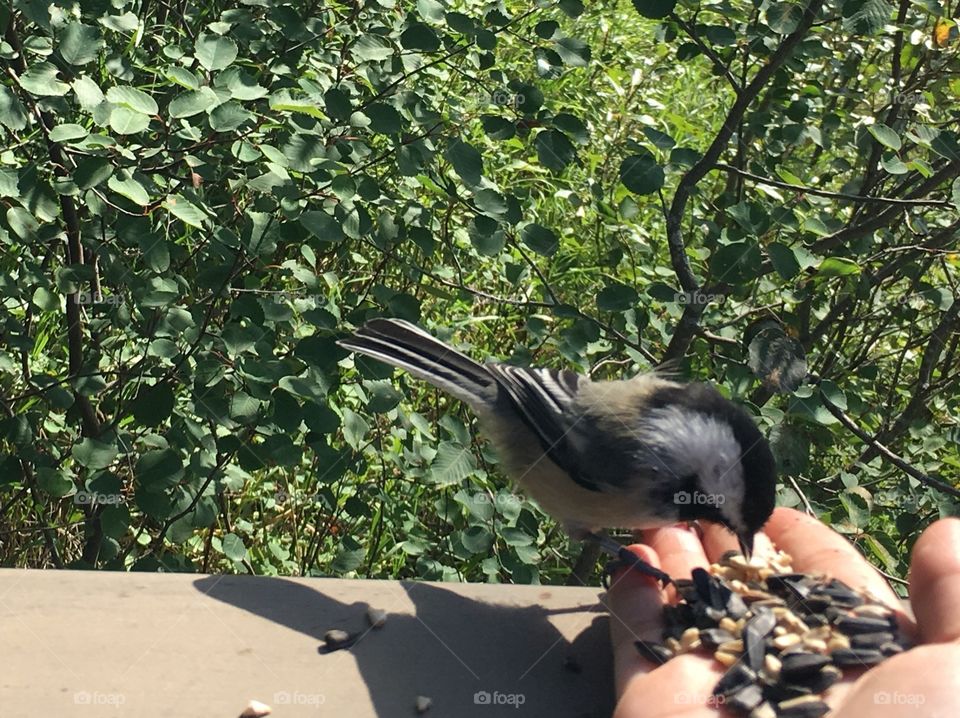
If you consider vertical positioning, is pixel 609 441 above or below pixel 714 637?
below

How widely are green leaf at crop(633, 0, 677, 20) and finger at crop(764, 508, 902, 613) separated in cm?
116

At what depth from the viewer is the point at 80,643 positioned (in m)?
1.85

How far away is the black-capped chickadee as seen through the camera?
2.53 metres

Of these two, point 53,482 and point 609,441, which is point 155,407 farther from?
point 609,441

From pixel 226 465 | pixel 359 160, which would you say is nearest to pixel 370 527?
pixel 226 465

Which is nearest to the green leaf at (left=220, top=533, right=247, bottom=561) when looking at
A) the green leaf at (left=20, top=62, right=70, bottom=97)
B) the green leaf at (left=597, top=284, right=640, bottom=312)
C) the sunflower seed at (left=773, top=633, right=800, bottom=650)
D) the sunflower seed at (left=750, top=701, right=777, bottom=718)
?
the green leaf at (left=597, top=284, right=640, bottom=312)

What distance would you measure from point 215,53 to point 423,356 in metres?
0.93

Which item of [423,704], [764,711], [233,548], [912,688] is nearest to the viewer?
[912,688]

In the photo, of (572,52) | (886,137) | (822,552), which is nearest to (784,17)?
(886,137)

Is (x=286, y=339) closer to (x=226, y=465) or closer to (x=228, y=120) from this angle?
(x=226, y=465)

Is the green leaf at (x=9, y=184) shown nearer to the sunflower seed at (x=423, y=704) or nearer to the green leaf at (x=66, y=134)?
the green leaf at (x=66, y=134)

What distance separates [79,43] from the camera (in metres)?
2.19

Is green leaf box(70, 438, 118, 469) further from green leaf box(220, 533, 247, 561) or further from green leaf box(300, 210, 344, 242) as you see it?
green leaf box(300, 210, 344, 242)

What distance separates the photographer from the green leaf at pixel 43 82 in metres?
2.12
